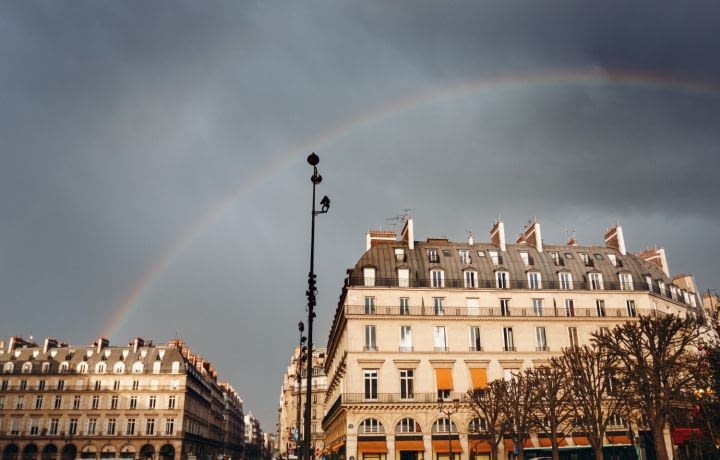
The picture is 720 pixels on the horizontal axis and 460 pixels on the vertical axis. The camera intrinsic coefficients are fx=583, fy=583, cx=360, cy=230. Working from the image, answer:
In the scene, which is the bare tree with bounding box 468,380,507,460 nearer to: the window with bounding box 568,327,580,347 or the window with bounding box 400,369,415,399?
the window with bounding box 400,369,415,399

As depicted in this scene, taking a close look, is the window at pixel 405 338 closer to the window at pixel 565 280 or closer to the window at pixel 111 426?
the window at pixel 565 280

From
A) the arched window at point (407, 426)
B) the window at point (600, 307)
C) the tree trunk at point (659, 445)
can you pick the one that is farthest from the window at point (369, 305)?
the tree trunk at point (659, 445)

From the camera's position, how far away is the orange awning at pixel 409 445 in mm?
48031

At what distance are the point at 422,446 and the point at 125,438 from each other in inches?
2055

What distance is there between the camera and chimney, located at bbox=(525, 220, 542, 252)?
59.7 metres

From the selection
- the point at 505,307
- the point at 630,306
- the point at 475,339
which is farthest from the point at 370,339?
the point at 630,306

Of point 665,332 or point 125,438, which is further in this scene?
point 125,438

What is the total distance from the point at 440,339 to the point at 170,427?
50.1m

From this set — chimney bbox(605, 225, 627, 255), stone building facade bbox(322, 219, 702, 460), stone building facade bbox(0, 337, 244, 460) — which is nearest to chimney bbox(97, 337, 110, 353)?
stone building facade bbox(0, 337, 244, 460)

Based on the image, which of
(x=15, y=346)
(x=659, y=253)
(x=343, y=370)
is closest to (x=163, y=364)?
(x=15, y=346)

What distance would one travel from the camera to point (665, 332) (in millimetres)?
31625

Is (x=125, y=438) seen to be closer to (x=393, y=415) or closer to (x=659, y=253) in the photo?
(x=393, y=415)

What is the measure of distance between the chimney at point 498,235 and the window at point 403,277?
11.1 m

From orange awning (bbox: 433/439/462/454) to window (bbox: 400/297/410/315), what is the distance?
36.3 ft
